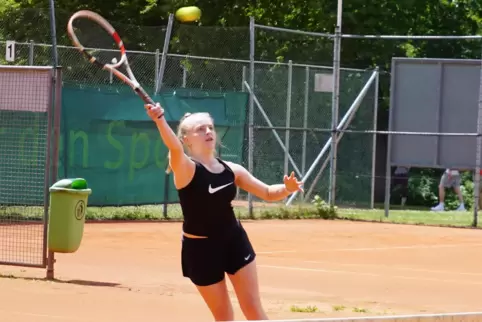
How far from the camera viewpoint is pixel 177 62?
20953mm

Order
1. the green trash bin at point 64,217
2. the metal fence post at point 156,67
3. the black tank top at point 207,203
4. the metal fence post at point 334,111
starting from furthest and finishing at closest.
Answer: the metal fence post at point 334,111
the metal fence post at point 156,67
the green trash bin at point 64,217
the black tank top at point 207,203

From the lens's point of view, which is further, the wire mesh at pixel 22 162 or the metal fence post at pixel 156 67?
the metal fence post at pixel 156 67

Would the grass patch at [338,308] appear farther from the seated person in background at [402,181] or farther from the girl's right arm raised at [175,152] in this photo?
the seated person in background at [402,181]

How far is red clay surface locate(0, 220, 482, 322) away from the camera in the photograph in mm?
9930

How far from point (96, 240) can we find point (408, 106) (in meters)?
8.43

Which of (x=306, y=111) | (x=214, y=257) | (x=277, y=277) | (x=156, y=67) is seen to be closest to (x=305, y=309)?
(x=277, y=277)

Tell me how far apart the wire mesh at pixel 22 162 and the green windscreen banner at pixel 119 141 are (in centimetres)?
455

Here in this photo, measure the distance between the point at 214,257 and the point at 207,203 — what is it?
32 centimetres

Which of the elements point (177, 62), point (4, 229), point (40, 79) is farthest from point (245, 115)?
point (40, 79)

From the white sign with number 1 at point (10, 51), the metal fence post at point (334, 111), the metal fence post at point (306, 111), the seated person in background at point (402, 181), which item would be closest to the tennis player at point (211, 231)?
the white sign with number 1 at point (10, 51)

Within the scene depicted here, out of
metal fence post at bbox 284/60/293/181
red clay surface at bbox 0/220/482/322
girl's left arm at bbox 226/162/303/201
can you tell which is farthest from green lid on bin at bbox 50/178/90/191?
metal fence post at bbox 284/60/293/181

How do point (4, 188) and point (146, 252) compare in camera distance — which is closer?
point (4, 188)

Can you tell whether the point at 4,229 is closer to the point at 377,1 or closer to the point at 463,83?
the point at 463,83

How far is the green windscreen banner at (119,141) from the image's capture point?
18.6 meters
